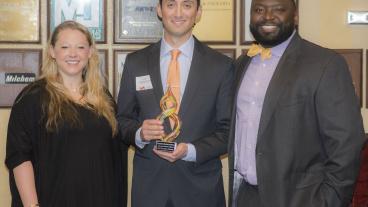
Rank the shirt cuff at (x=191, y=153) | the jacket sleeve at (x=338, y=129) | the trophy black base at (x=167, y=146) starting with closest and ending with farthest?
the jacket sleeve at (x=338, y=129)
the trophy black base at (x=167, y=146)
the shirt cuff at (x=191, y=153)

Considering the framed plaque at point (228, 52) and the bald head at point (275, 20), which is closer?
the bald head at point (275, 20)

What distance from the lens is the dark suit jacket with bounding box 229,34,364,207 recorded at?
6.15ft

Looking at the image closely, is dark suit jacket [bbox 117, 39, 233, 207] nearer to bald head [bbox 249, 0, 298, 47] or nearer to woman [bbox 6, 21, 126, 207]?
woman [bbox 6, 21, 126, 207]

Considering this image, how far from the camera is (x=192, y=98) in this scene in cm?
241

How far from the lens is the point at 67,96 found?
2422 mm

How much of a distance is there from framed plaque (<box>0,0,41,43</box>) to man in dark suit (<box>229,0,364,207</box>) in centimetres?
157

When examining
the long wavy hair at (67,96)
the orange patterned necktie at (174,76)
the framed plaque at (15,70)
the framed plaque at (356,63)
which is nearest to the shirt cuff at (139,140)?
the long wavy hair at (67,96)

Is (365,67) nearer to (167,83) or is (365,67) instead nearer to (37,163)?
(167,83)

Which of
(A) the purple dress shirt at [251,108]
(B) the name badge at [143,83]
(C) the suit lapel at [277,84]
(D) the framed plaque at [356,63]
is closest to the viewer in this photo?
(C) the suit lapel at [277,84]

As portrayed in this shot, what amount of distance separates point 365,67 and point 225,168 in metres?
1.17

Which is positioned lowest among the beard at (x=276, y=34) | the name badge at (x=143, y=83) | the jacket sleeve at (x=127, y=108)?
the jacket sleeve at (x=127, y=108)

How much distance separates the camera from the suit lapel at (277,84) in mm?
1978

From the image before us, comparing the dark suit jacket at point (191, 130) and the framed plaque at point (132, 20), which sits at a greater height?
the framed plaque at point (132, 20)

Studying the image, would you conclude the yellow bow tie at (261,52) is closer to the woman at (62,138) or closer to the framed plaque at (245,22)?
the woman at (62,138)
